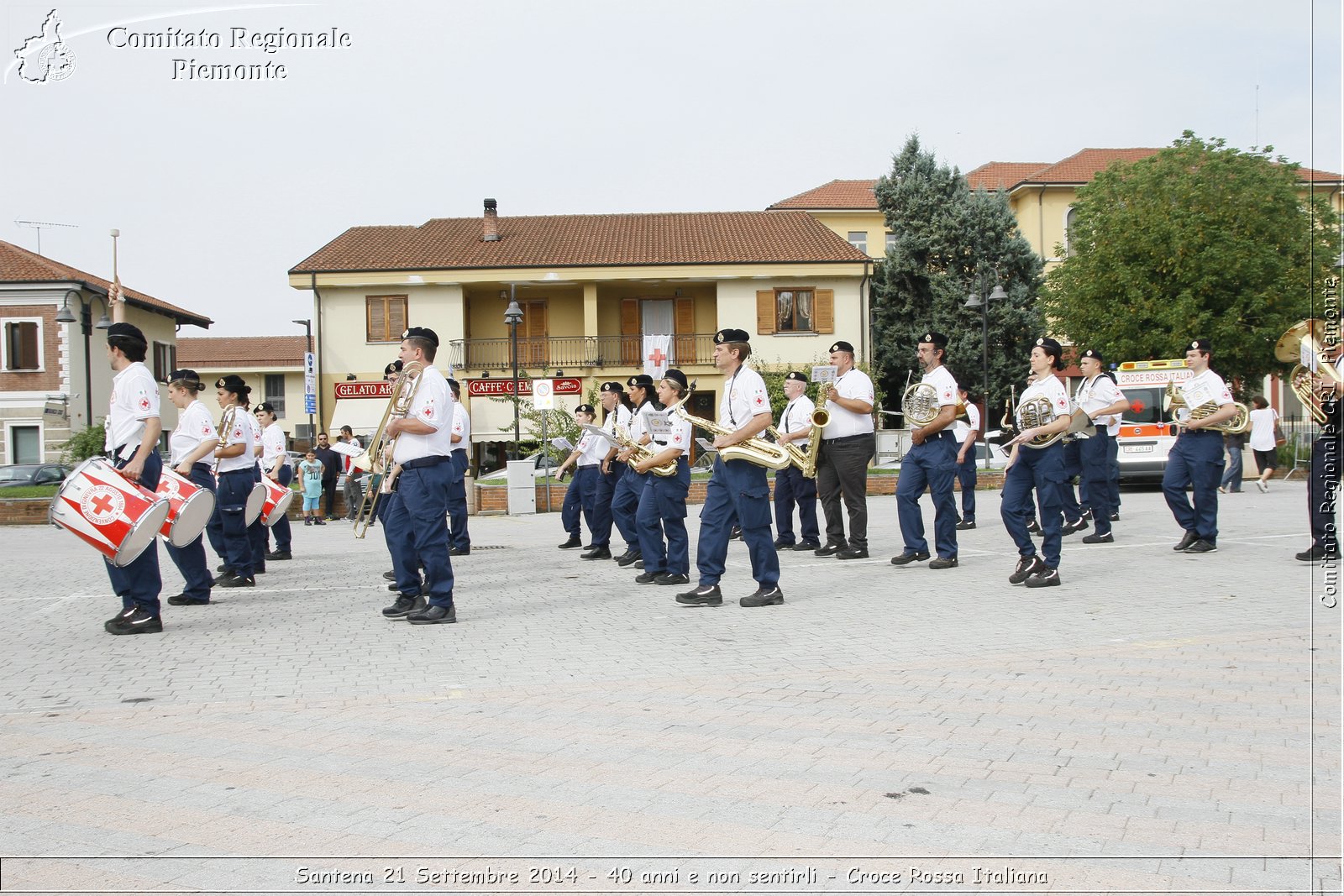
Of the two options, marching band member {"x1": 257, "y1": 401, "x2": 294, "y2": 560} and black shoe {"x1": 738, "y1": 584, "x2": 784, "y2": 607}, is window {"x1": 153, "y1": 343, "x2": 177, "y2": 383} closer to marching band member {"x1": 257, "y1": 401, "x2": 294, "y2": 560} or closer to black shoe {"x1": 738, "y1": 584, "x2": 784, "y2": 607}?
marching band member {"x1": 257, "y1": 401, "x2": 294, "y2": 560}

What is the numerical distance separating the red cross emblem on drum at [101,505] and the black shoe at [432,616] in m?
2.12

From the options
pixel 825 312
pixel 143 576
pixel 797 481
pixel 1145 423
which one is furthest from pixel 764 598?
pixel 825 312

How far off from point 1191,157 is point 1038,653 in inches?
1426

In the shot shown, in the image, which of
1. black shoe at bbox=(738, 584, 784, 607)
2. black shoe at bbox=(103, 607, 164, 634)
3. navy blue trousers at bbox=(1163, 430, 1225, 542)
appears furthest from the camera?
navy blue trousers at bbox=(1163, 430, 1225, 542)

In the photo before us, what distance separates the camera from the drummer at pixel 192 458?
30.7 feet

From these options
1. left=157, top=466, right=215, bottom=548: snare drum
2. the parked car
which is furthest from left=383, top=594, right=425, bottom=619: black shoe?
the parked car

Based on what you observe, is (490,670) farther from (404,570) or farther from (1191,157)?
(1191,157)

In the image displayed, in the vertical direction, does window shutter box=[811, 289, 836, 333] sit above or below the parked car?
above

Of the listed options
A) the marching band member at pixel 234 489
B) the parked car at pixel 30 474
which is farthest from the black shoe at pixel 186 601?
the parked car at pixel 30 474

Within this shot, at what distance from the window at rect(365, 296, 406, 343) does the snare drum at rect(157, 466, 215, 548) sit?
111 feet

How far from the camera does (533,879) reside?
357 cm

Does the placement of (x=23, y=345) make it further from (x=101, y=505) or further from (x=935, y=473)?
(x=935, y=473)

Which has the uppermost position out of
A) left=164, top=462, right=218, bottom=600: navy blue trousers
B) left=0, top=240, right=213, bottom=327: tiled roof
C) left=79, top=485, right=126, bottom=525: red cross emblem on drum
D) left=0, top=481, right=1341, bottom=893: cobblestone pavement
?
left=0, top=240, right=213, bottom=327: tiled roof

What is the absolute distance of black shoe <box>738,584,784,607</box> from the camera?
8.93 m
